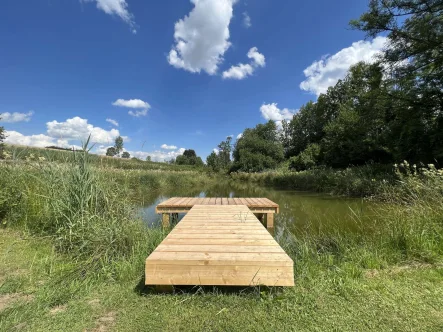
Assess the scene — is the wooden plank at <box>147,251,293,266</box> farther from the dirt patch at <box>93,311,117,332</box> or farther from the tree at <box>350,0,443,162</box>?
the tree at <box>350,0,443,162</box>

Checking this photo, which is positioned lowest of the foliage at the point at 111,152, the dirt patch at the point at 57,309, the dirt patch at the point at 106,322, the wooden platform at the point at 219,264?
the dirt patch at the point at 106,322

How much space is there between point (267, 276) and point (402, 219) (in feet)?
7.15

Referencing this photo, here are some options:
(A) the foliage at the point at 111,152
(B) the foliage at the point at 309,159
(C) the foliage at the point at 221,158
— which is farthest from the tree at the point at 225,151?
(A) the foliage at the point at 111,152

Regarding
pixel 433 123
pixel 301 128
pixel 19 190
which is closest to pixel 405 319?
pixel 19 190

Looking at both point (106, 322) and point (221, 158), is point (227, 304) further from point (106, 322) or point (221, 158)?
point (221, 158)

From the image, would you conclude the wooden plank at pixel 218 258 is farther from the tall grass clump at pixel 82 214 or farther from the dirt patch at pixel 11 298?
the dirt patch at pixel 11 298

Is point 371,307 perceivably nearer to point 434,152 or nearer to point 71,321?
point 71,321

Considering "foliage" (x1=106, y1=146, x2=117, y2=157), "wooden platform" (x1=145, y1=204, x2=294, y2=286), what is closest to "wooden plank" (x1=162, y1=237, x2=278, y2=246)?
"wooden platform" (x1=145, y1=204, x2=294, y2=286)

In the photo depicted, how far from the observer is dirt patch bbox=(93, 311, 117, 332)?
149cm

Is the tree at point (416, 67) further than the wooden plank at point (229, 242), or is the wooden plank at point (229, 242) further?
the tree at point (416, 67)

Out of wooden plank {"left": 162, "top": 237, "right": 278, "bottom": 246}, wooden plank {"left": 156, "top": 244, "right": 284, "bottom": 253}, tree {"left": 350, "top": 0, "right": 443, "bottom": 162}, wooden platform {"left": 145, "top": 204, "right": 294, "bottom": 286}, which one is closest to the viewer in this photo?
wooden platform {"left": 145, "top": 204, "right": 294, "bottom": 286}

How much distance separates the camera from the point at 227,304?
1766 mm

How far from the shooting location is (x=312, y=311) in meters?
1.64

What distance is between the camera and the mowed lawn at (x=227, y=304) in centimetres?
151
